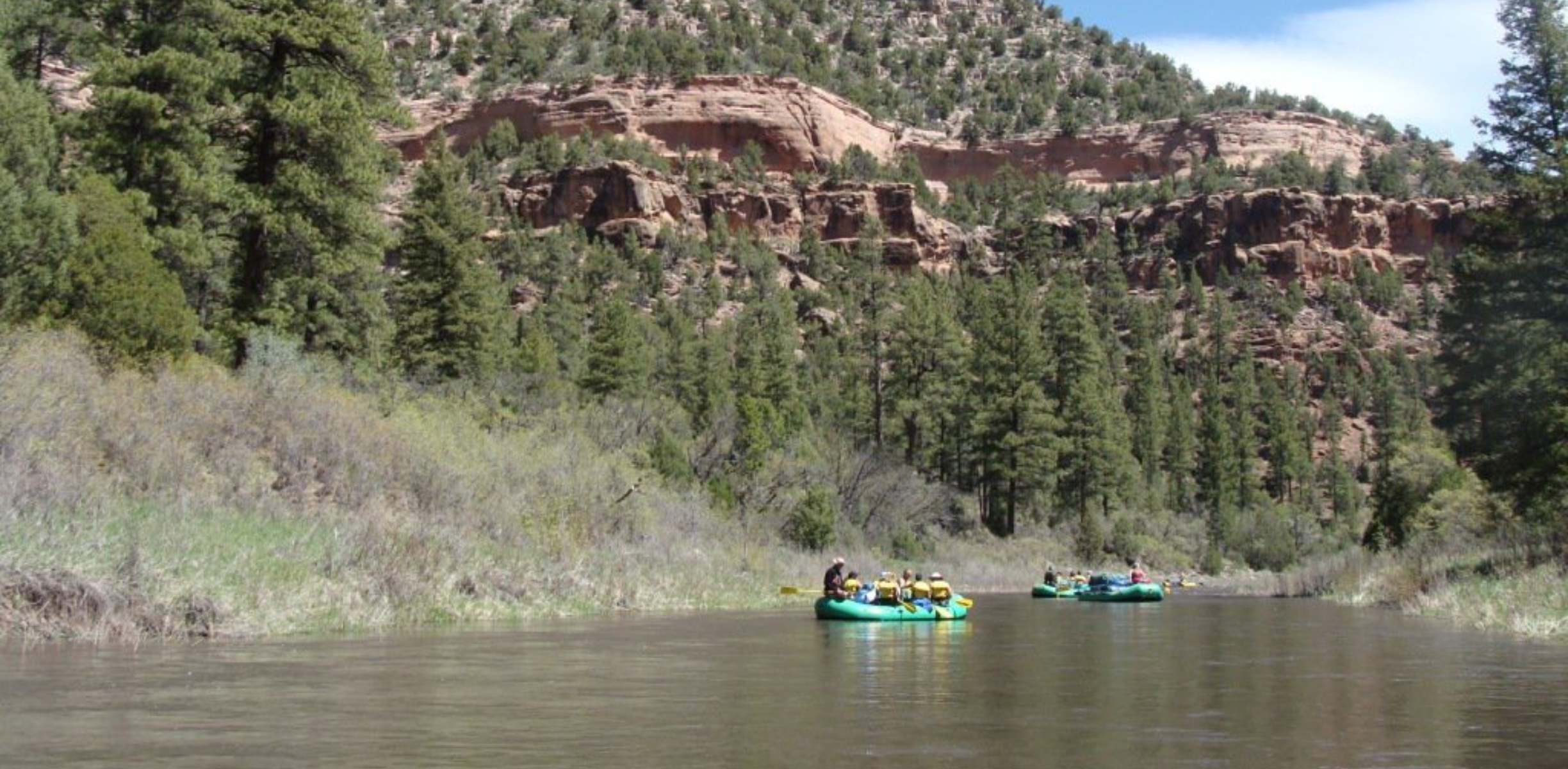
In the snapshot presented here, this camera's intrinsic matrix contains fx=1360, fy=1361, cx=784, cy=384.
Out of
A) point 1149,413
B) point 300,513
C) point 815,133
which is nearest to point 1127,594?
point 300,513

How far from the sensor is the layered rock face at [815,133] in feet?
457

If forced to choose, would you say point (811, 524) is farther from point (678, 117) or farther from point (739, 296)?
point (678, 117)

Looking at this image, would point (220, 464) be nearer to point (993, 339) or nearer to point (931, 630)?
point (931, 630)

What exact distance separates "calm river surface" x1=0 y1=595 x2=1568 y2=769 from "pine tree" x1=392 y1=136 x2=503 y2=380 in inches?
1143

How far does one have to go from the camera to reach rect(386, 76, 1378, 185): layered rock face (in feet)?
457

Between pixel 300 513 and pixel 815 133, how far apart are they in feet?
418

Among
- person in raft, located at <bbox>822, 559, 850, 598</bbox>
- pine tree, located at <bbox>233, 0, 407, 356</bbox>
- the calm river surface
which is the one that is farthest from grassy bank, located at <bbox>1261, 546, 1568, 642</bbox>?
pine tree, located at <bbox>233, 0, 407, 356</bbox>

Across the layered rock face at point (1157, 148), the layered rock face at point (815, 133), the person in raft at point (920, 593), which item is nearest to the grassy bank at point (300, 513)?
the person in raft at point (920, 593)

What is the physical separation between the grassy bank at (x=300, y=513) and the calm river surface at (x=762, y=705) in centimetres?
113

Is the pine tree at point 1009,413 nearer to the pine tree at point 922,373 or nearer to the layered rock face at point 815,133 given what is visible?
the pine tree at point 922,373

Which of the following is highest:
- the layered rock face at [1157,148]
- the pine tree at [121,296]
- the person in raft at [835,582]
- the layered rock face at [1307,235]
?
the layered rock face at [1157,148]

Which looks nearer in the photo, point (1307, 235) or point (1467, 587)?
point (1467, 587)

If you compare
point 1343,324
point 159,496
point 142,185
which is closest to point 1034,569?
point 142,185

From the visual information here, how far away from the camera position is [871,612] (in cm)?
2570
